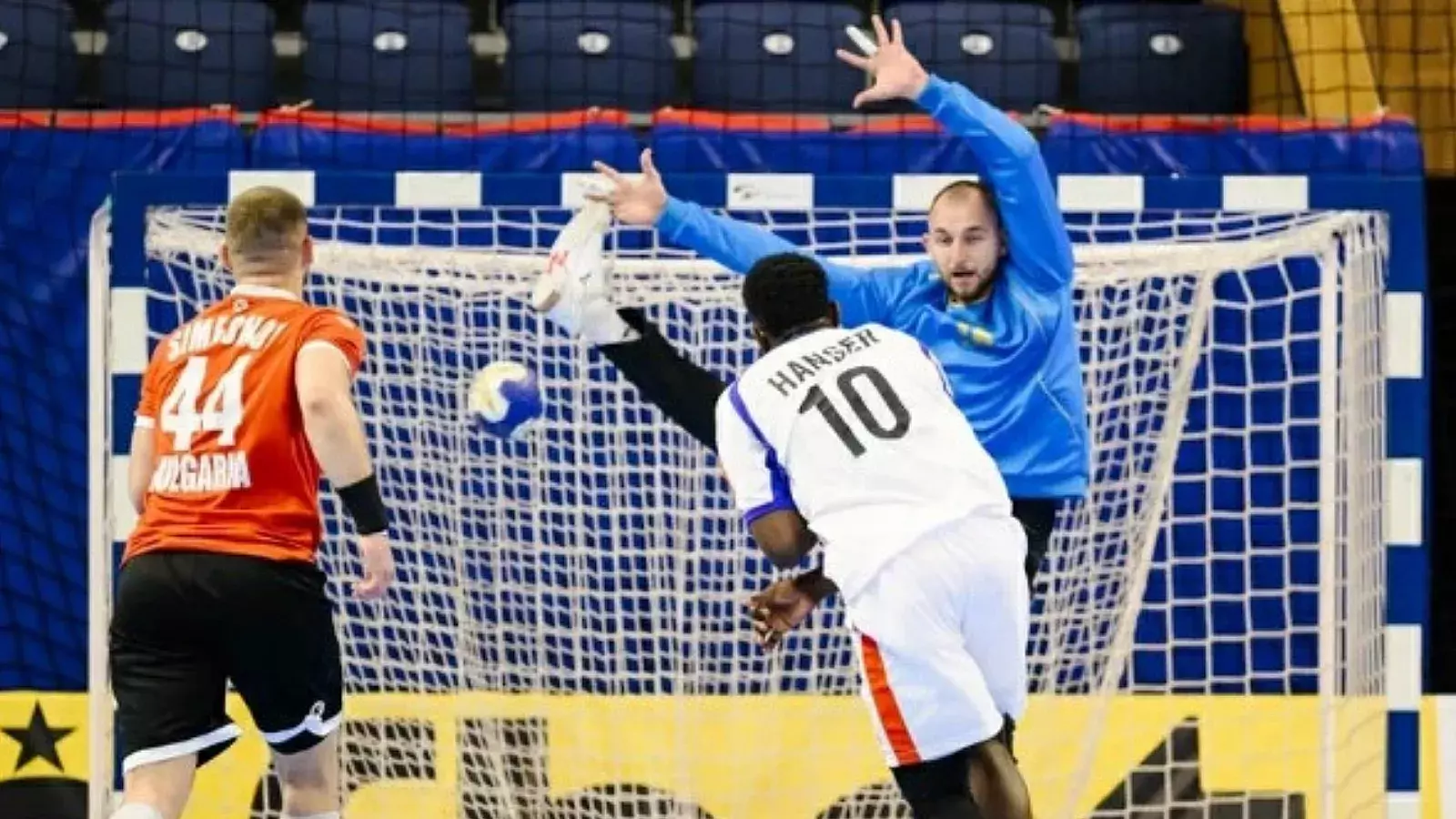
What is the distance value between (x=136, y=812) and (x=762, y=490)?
1.44 m

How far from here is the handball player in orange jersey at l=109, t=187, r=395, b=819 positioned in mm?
5270

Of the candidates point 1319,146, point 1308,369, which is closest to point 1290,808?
point 1308,369

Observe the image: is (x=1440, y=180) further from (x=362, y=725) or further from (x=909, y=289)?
(x=362, y=725)

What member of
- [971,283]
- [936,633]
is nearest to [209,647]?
[936,633]

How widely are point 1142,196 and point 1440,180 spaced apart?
2.32 m

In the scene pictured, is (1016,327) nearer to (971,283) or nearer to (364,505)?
(971,283)

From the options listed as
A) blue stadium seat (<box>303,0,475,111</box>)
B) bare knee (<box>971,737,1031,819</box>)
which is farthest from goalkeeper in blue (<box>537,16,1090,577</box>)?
blue stadium seat (<box>303,0,475,111</box>)

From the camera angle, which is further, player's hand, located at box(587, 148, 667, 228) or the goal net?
the goal net

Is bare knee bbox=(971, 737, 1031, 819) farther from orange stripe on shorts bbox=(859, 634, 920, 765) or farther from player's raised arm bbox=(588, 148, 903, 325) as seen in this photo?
player's raised arm bbox=(588, 148, 903, 325)

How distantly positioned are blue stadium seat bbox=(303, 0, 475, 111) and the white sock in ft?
14.7

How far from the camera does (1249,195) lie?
638 centimetres

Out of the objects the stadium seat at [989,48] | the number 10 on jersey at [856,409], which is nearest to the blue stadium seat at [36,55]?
the stadium seat at [989,48]

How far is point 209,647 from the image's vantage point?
5.33 metres

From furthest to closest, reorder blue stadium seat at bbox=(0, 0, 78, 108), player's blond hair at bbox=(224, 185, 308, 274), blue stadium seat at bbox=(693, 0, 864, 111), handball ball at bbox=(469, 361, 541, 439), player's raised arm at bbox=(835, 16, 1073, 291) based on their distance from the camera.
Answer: blue stadium seat at bbox=(693, 0, 864, 111), blue stadium seat at bbox=(0, 0, 78, 108), handball ball at bbox=(469, 361, 541, 439), player's raised arm at bbox=(835, 16, 1073, 291), player's blond hair at bbox=(224, 185, 308, 274)
